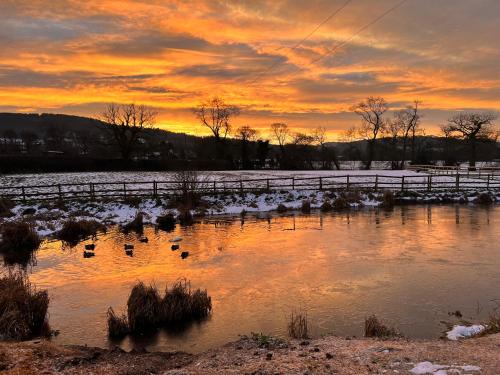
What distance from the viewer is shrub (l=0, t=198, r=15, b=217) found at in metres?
25.2

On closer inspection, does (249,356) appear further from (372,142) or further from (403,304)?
(372,142)

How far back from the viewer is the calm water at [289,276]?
32.0 ft

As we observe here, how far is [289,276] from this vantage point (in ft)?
43.7

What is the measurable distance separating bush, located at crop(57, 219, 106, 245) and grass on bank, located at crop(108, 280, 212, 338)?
440 inches

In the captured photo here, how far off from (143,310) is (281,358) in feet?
12.2

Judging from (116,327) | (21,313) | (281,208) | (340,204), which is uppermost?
(340,204)

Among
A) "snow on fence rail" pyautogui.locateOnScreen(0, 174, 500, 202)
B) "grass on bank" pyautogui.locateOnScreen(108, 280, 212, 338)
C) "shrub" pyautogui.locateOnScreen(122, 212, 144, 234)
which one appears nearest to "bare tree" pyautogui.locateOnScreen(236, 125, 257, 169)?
"snow on fence rail" pyautogui.locateOnScreen(0, 174, 500, 202)

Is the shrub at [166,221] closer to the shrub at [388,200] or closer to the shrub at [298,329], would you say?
the shrub at [388,200]

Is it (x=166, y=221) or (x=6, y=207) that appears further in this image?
(x=6, y=207)

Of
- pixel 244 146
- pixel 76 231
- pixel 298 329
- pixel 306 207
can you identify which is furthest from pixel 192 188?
pixel 244 146

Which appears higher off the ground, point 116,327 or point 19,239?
point 19,239

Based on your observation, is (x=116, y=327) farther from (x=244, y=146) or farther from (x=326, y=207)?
Answer: (x=244, y=146)

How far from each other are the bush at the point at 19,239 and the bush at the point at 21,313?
882 centimetres

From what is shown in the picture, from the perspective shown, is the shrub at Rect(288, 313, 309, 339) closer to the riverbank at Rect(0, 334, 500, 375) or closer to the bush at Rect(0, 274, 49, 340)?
the riverbank at Rect(0, 334, 500, 375)
